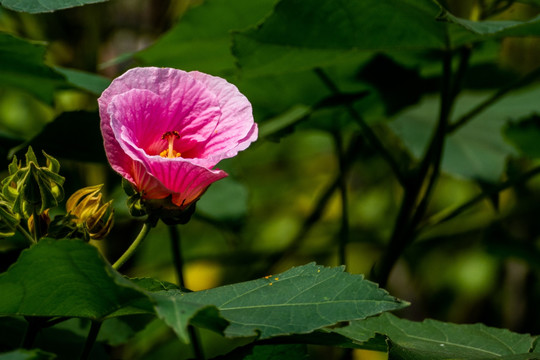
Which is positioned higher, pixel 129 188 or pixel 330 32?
pixel 330 32

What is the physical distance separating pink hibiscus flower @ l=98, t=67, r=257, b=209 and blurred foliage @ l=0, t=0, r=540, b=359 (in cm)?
10

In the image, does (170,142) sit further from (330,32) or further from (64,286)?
(330,32)

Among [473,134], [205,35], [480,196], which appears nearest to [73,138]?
[205,35]

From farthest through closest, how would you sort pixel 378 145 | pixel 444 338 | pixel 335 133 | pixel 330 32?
pixel 335 133 → pixel 378 145 → pixel 330 32 → pixel 444 338

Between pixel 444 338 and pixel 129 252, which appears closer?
pixel 129 252

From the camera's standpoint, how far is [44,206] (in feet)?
2.01

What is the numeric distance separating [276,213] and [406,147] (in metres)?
1.13

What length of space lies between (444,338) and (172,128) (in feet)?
1.29

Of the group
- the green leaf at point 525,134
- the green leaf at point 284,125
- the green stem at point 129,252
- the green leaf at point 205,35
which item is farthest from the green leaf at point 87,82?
the green leaf at point 525,134

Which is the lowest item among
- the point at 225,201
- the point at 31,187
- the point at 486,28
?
the point at 225,201

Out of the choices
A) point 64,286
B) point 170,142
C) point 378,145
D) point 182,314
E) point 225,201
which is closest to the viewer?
point 182,314

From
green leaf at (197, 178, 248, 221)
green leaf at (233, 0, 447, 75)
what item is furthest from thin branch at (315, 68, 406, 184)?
green leaf at (197, 178, 248, 221)

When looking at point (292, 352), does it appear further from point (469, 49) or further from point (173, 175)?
point (469, 49)

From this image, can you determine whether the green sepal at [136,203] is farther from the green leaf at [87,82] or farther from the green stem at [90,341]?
the green leaf at [87,82]
